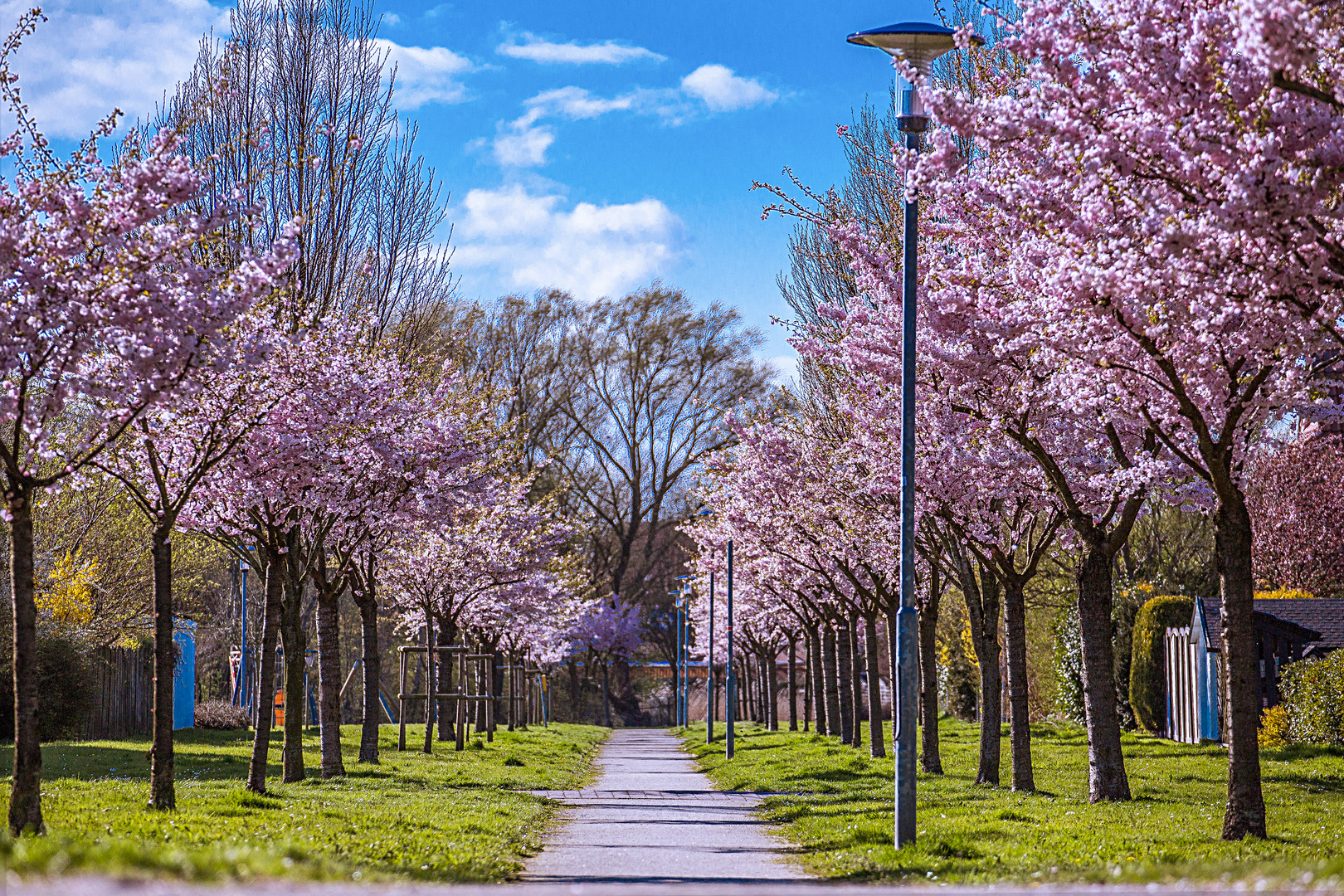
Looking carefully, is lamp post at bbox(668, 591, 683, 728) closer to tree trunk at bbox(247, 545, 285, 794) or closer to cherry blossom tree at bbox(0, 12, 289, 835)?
tree trunk at bbox(247, 545, 285, 794)

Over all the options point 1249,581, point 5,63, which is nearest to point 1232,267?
point 1249,581

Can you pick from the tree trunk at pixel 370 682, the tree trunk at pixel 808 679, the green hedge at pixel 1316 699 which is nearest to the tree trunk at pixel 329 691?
the tree trunk at pixel 370 682

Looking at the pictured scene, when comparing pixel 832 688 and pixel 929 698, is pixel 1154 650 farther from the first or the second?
pixel 832 688

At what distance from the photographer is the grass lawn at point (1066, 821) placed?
345 inches

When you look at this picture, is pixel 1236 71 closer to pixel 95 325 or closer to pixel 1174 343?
pixel 1174 343

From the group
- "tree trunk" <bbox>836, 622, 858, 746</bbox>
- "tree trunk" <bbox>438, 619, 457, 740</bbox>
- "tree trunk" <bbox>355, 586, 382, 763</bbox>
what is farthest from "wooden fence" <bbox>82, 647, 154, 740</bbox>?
"tree trunk" <bbox>836, 622, 858, 746</bbox>

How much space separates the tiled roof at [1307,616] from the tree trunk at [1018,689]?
7.93m

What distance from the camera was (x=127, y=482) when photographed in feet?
42.1

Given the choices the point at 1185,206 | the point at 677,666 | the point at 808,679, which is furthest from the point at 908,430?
the point at 677,666

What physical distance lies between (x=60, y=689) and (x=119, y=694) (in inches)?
155

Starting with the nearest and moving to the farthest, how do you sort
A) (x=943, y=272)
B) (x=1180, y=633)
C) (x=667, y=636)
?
(x=943, y=272)
(x=1180, y=633)
(x=667, y=636)

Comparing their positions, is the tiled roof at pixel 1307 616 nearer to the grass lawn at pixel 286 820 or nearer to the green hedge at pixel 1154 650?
the green hedge at pixel 1154 650

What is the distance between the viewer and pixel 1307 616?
24359 mm

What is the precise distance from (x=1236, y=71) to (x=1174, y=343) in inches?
104
